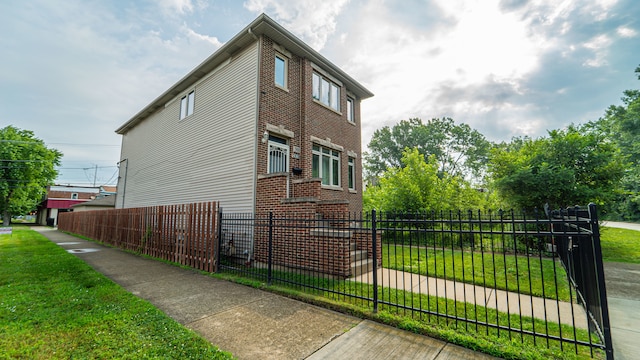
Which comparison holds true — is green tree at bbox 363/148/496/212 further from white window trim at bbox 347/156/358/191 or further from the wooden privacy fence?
the wooden privacy fence

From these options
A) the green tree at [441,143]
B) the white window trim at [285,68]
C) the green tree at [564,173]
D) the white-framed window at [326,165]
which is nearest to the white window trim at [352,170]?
the white-framed window at [326,165]

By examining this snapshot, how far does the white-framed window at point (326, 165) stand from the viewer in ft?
33.5

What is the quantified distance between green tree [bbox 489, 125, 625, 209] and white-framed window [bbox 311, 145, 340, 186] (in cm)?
Answer: 632

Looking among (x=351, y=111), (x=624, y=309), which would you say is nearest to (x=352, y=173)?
(x=351, y=111)

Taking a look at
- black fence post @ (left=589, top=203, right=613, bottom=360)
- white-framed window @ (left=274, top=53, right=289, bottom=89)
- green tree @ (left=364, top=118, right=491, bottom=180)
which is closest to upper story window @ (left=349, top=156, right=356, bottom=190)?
white-framed window @ (left=274, top=53, right=289, bottom=89)

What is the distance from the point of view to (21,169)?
29578mm

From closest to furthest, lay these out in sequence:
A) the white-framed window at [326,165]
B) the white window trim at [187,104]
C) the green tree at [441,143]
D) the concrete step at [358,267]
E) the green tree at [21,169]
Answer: the concrete step at [358,267] < the white-framed window at [326,165] < the white window trim at [187,104] < the green tree at [21,169] < the green tree at [441,143]

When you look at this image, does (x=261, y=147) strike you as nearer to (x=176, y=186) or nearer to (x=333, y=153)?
(x=333, y=153)

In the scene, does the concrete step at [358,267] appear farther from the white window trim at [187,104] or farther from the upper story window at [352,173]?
the white window trim at [187,104]

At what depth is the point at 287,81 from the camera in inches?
371

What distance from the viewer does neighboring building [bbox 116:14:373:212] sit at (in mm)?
8219

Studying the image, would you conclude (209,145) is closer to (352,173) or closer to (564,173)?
(352,173)

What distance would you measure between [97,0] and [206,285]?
10788mm

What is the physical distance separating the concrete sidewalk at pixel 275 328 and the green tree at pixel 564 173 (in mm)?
8684
